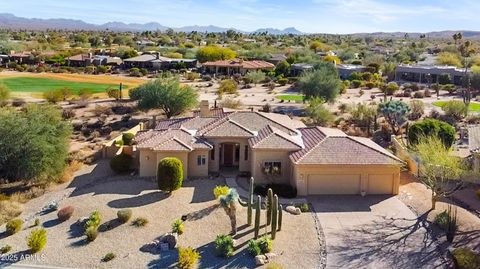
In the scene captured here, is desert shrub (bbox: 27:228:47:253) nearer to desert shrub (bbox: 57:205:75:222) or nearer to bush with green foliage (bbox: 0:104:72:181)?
desert shrub (bbox: 57:205:75:222)

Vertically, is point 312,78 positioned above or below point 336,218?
above

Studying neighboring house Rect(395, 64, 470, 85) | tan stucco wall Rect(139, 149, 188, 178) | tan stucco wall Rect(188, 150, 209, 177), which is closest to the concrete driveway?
tan stucco wall Rect(188, 150, 209, 177)

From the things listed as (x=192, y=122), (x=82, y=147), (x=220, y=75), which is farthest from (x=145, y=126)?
(x=220, y=75)

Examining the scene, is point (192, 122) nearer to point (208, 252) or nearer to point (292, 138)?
point (292, 138)

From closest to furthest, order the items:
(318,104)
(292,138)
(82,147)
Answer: (292,138), (82,147), (318,104)

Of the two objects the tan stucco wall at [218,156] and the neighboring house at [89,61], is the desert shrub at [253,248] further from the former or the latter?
the neighboring house at [89,61]

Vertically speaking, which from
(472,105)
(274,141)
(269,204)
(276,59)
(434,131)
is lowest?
(269,204)

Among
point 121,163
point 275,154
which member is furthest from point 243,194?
point 121,163

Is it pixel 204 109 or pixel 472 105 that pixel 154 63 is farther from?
pixel 204 109
